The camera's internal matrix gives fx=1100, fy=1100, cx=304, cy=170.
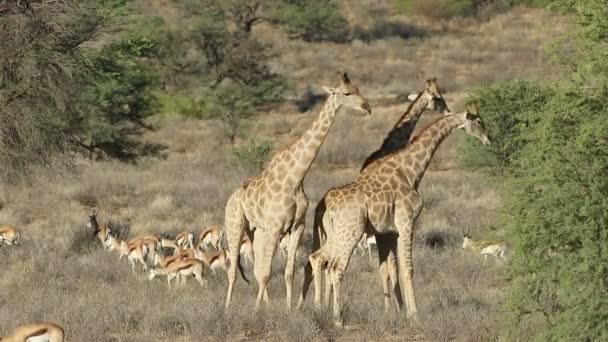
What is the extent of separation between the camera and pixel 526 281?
376 inches

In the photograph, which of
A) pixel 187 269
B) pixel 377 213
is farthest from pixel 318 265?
pixel 187 269

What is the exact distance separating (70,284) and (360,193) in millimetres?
5420

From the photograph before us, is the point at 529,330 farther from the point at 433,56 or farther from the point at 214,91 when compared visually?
the point at 433,56

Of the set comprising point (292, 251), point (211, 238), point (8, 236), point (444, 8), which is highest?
point (292, 251)

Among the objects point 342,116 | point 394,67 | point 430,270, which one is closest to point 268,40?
point 394,67

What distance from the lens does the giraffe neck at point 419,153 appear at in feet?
41.7

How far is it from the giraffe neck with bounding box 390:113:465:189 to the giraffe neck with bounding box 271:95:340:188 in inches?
35.8

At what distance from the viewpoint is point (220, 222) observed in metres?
22.4

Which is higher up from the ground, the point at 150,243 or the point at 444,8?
the point at 150,243

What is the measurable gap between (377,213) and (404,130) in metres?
2.01

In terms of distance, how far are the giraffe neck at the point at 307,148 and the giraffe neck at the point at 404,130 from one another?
3.99ft

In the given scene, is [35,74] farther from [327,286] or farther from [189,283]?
[327,286]

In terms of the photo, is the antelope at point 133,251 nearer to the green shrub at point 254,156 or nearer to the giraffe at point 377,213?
the giraffe at point 377,213

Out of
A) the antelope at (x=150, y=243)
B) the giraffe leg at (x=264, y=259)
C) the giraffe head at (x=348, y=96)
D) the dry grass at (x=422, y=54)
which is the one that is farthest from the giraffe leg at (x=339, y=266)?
the dry grass at (x=422, y=54)
